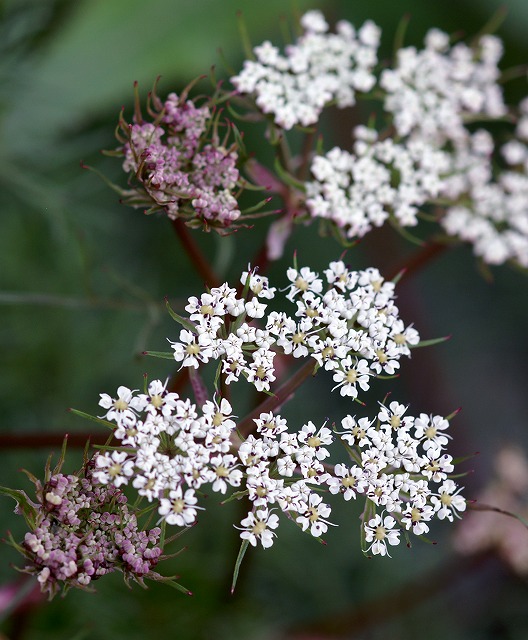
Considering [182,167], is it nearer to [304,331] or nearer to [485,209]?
[304,331]

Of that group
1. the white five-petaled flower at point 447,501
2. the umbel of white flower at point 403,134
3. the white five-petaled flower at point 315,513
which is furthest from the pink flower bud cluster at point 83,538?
the umbel of white flower at point 403,134

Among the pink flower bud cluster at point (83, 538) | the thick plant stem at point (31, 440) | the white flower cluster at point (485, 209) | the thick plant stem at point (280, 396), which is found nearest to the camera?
the pink flower bud cluster at point (83, 538)

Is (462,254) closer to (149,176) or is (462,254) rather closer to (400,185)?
(400,185)

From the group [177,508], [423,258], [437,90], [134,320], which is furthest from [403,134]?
[134,320]

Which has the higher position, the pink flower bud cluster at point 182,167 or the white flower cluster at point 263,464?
the pink flower bud cluster at point 182,167

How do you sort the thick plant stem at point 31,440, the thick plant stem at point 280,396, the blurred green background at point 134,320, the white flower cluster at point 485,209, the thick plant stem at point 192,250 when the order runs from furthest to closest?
the blurred green background at point 134,320 → the white flower cluster at point 485,209 → the thick plant stem at point 31,440 → the thick plant stem at point 192,250 → the thick plant stem at point 280,396

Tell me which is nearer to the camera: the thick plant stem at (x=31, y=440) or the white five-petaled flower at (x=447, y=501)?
the white five-petaled flower at (x=447, y=501)

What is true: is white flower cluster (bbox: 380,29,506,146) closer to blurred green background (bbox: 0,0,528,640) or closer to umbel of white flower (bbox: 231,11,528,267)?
umbel of white flower (bbox: 231,11,528,267)

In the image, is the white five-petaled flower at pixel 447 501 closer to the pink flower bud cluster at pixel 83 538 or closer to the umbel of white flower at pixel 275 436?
the umbel of white flower at pixel 275 436

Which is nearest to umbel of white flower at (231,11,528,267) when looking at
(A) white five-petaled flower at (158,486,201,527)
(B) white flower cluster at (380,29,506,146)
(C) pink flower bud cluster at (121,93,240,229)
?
(B) white flower cluster at (380,29,506,146)

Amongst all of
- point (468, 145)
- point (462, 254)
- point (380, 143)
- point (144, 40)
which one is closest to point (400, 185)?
point (380, 143)
